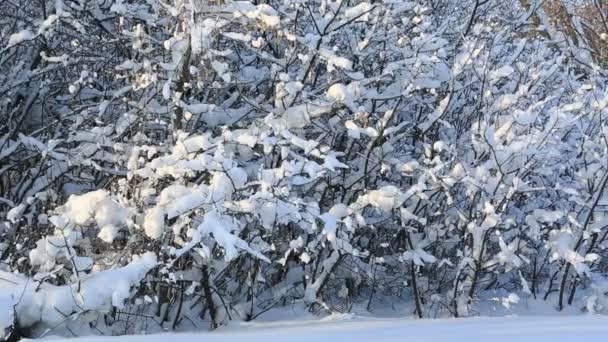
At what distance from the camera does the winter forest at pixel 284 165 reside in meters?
4.65

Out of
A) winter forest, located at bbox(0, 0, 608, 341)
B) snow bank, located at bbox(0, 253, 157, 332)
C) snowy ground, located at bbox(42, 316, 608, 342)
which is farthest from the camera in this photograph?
winter forest, located at bbox(0, 0, 608, 341)

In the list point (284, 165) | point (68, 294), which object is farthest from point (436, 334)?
point (68, 294)

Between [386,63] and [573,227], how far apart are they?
2.13 meters

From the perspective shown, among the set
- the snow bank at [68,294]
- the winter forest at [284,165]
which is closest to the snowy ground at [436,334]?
the snow bank at [68,294]

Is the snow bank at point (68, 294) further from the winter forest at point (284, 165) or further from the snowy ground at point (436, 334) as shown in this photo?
the snowy ground at point (436, 334)

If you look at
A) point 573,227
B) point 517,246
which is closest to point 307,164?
point 517,246

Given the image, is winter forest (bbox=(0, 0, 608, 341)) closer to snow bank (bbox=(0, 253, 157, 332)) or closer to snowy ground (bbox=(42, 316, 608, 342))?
snow bank (bbox=(0, 253, 157, 332))

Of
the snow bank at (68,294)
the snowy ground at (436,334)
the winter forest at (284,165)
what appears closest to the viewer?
the snowy ground at (436,334)

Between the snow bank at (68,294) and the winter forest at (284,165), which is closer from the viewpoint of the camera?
the snow bank at (68,294)

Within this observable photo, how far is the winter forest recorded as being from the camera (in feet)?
15.3

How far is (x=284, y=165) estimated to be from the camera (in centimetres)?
455

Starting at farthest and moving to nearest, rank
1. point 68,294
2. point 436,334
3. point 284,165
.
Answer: point 284,165
point 68,294
point 436,334

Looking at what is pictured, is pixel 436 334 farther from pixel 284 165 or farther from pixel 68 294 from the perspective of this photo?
pixel 68 294

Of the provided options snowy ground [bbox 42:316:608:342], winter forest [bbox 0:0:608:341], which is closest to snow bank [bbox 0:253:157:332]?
winter forest [bbox 0:0:608:341]
